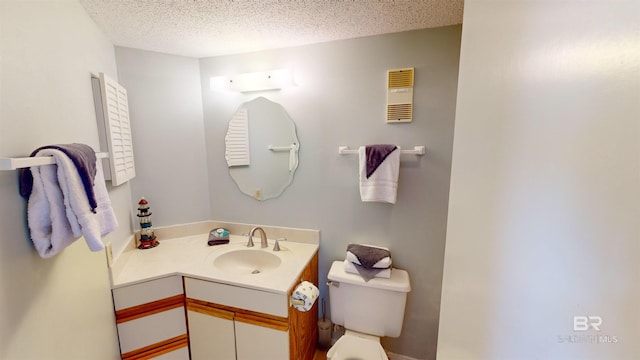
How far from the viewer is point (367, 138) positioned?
1.52 m

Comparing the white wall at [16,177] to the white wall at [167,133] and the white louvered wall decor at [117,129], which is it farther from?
the white wall at [167,133]

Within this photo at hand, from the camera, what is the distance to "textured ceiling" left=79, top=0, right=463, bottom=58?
111 centimetres

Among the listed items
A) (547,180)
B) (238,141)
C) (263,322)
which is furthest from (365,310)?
(238,141)

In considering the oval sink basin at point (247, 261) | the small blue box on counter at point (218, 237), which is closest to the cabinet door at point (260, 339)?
the oval sink basin at point (247, 261)

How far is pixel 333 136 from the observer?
1.58m

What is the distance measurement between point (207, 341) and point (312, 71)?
1787 millimetres

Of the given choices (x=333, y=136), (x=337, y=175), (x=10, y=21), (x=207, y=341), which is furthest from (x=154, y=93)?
(x=207, y=341)

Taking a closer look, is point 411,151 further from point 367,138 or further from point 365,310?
Result: point 365,310

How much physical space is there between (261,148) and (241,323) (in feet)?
3.68

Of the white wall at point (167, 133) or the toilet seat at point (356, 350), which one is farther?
the white wall at point (167, 133)

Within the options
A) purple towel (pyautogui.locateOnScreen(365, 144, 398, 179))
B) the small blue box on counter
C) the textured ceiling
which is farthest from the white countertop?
the textured ceiling

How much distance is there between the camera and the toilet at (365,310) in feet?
4.51

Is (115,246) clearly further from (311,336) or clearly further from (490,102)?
(490,102)

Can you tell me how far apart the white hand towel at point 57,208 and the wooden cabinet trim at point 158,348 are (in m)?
0.98
